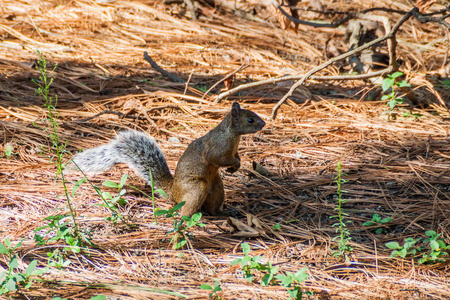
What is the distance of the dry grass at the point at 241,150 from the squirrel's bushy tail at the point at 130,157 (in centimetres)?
17

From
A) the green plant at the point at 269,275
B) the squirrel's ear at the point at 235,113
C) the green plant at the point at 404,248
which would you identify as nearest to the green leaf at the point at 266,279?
the green plant at the point at 269,275

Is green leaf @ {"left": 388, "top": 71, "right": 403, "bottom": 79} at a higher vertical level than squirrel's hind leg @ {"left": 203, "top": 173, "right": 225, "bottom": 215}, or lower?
higher

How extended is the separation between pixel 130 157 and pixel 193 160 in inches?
15.3

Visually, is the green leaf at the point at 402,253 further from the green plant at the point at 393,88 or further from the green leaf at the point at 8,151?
the green leaf at the point at 8,151

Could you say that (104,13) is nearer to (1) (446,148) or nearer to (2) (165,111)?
(2) (165,111)

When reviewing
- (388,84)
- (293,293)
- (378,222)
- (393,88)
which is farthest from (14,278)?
(393,88)

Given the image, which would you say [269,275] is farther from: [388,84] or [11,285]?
[388,84]

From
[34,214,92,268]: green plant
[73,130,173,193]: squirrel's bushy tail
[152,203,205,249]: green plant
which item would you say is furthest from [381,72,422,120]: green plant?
[34,214,92,268]: green plant

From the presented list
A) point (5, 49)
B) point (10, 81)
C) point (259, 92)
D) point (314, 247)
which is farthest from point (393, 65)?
point (5, 49)

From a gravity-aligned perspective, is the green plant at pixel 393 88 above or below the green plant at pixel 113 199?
above

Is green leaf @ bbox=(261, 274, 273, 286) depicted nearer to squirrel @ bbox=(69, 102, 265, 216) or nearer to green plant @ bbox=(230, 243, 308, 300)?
green plant @ bbox=(230, 243, 308, 300)

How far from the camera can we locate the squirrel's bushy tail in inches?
105

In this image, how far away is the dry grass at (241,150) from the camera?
1.90 meters

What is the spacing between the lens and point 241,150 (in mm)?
3355
